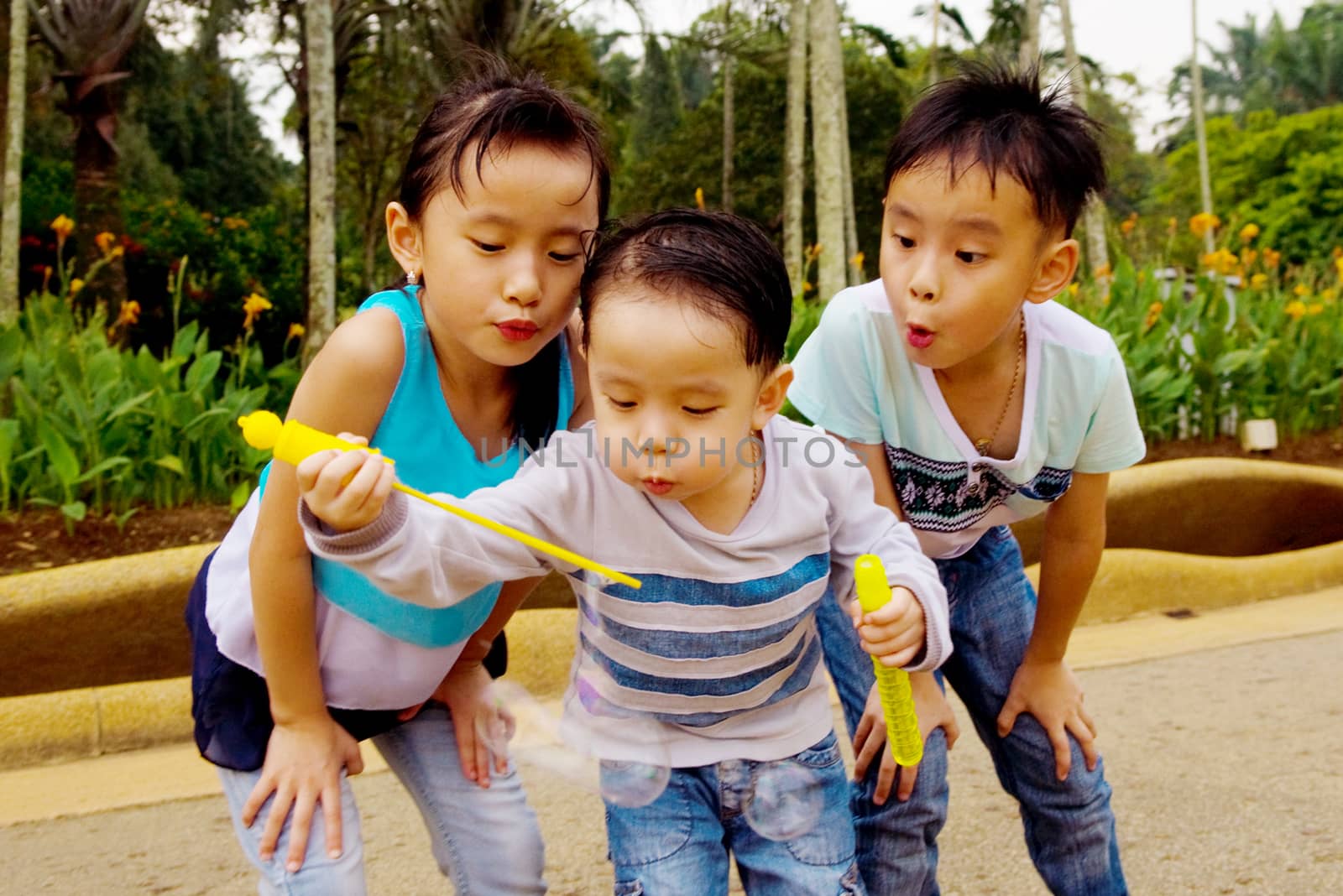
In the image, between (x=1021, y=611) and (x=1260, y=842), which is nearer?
(x=1021, y=611)

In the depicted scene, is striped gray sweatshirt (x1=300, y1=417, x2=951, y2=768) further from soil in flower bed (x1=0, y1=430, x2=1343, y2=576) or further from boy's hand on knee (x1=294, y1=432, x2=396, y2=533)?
soil in flower bed (x1=0, y1=430, x2=1343, y2=576)

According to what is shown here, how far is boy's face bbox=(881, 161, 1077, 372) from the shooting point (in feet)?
4.70

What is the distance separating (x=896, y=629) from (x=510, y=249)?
0.60 m

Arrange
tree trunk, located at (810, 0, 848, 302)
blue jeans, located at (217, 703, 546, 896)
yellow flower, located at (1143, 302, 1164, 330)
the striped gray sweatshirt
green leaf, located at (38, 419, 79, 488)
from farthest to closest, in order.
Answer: tree trunk, located at (810, 0, 848, 302), yellow flower, located at (1143, 302, 1164, 330), green leaf, located at (38, 419, 79, 488), blue jeans, located at (217, 703, 546, 896), the striped gray sweatshirt

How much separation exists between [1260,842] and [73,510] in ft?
8.99

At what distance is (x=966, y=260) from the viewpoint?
1441 millimetres

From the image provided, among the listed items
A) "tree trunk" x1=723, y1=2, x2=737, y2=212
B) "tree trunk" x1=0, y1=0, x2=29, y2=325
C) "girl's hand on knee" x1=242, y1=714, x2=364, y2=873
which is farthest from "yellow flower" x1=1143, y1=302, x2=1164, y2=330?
"tree trunk" x1=723, y1=2, x2=737, y2=212

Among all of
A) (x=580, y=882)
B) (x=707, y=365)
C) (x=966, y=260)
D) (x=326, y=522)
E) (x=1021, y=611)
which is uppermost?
(x=966, y=260)

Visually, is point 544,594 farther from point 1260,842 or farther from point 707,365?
point 707,365

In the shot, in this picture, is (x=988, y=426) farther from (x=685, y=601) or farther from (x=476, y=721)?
(x=476, y=721)

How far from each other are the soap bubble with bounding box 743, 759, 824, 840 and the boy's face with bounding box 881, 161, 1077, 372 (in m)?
0.54

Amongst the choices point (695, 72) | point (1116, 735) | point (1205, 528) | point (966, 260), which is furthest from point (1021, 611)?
point (695, 72)

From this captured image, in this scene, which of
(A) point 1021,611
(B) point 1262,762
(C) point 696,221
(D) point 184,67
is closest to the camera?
(C) point 696,221

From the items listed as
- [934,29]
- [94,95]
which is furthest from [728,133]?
[94,95]
